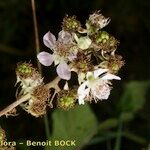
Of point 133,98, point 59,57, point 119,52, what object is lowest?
point 59,57

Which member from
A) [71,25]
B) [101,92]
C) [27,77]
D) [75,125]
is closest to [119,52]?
[75,125]

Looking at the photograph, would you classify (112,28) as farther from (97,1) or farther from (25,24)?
(25,24)

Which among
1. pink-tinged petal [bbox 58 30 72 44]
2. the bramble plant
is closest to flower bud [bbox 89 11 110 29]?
the bramble plant

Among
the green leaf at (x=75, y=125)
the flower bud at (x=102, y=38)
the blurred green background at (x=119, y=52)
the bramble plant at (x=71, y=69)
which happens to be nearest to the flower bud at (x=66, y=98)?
the bramble plant at (x=71, y=69)

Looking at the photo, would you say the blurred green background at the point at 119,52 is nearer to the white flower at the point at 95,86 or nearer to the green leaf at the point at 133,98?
the green leaf at the point at 133,98

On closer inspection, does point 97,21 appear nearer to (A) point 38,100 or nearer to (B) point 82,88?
(B) point 82,88

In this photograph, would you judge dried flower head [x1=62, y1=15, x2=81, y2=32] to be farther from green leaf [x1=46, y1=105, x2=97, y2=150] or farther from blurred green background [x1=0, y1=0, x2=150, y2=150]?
blurred green background [x1=0, y1=0, x2=150, y2=150]

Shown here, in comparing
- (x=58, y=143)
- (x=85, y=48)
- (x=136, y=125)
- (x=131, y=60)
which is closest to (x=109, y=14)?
(x=131, y=60)
